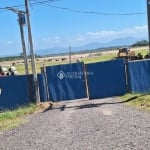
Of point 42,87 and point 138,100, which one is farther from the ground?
point 42,87

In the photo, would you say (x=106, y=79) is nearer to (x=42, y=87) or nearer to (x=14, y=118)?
(x=42, y=87)

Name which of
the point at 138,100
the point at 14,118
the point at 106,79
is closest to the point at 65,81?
the point at 106,79

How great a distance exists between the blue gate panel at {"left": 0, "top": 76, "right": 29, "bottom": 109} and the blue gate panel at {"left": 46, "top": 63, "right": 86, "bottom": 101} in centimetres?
130

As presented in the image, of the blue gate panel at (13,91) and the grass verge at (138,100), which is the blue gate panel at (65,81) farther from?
the grass verge at (138,100)

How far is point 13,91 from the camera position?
81.3 feet

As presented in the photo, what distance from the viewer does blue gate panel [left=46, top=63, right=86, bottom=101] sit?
24.5 meters

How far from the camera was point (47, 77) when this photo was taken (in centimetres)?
2448

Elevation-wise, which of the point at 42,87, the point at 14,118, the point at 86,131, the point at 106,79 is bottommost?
the point at 14,118

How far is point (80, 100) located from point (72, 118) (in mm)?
7295

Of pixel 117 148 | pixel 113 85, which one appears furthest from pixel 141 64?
pixel 117 148

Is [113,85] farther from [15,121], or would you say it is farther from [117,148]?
[117,148]

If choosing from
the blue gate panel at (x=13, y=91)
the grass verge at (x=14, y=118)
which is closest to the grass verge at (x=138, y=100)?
the grass verge at (x=14, y=118)

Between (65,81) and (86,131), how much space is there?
36.5 ft

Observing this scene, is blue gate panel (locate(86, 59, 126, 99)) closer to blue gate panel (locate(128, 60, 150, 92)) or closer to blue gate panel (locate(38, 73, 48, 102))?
blue gate panel (locate(128, 60, 150, 92))
